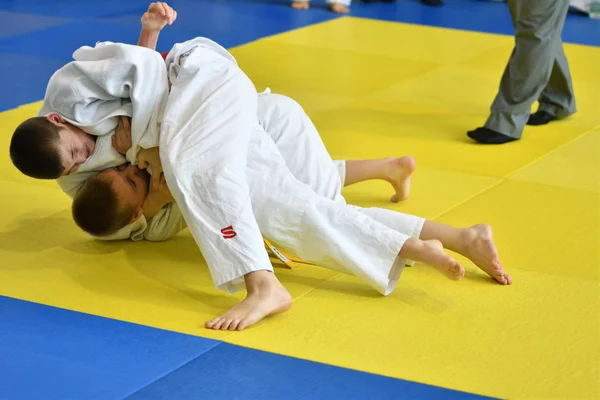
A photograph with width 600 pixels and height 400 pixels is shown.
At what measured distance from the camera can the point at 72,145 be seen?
11.4 feet

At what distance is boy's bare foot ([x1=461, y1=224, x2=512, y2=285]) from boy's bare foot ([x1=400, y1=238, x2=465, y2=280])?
0.18 m

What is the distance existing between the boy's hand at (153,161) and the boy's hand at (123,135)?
6 cm

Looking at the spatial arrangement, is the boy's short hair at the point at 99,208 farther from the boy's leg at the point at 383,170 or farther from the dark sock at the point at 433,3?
the dark sock at the point at 433,3

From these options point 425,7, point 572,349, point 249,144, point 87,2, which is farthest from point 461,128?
point 87,2

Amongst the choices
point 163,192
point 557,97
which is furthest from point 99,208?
point 557,97

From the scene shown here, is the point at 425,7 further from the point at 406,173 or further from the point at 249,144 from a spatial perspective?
the point at 249,144

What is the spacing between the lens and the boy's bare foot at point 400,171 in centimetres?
421

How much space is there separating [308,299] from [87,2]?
6557 millimetres

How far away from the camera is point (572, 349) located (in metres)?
3.05

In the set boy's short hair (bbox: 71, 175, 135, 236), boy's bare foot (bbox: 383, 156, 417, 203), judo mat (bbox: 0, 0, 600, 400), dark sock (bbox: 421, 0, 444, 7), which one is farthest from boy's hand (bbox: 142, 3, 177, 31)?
dark sock (bbox: 421, 0, 444, 7)

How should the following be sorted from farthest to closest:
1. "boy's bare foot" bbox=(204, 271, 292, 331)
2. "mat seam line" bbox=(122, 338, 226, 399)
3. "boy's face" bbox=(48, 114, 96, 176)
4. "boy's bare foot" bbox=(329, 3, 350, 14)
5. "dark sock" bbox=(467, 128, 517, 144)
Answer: "boy's bare foot" bbox=(329, 3, 350, 14), "dark sock" bbox=(467, 128, 517, 144), "boy's face" bbox=(48, 114, 96, 176), "boy's bare foot" bbox=(204, 271, 292, 331), "mat seam line" bbox=(122, 338, 226, 399)

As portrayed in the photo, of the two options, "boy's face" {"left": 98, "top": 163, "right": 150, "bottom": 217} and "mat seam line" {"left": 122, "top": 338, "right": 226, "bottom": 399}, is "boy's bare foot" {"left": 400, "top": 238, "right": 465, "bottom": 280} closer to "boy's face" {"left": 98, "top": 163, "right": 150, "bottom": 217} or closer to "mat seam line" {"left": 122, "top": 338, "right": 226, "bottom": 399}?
"mat seam line" {"left": 122, "top": 338, "right": 226, "bottom": 399}

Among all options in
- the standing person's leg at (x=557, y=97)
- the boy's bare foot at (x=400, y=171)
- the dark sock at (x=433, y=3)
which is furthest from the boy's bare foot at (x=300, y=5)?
the boy's bare foot at (x=400, y=171)

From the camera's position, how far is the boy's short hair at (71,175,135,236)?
11.7ft
